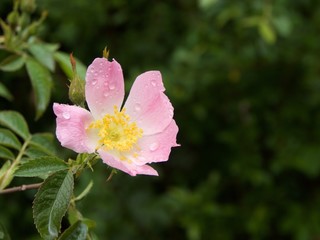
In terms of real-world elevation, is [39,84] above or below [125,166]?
below

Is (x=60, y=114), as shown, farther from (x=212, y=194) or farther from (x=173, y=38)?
(x=173, y=38)

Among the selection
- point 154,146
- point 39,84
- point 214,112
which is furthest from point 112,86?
point 214,112

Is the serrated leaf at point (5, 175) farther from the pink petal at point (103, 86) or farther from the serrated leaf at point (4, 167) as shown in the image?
the pink petal at point (103, 86)

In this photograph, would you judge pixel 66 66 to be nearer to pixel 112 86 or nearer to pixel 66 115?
pixel 112 86

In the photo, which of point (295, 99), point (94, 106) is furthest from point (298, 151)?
point (94, 106)

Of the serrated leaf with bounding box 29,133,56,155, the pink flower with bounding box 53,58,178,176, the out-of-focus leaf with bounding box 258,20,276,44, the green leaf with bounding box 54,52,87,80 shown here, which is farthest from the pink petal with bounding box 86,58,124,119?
the out-of-focus leaf with bounding box 258,20,276,44

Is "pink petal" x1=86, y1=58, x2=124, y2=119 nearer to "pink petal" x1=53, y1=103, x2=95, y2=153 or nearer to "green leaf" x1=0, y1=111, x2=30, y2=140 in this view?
"pink petal" x1=53, y1=103, x2=95, y2=153

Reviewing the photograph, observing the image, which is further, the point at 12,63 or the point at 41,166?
the point at 12,63
